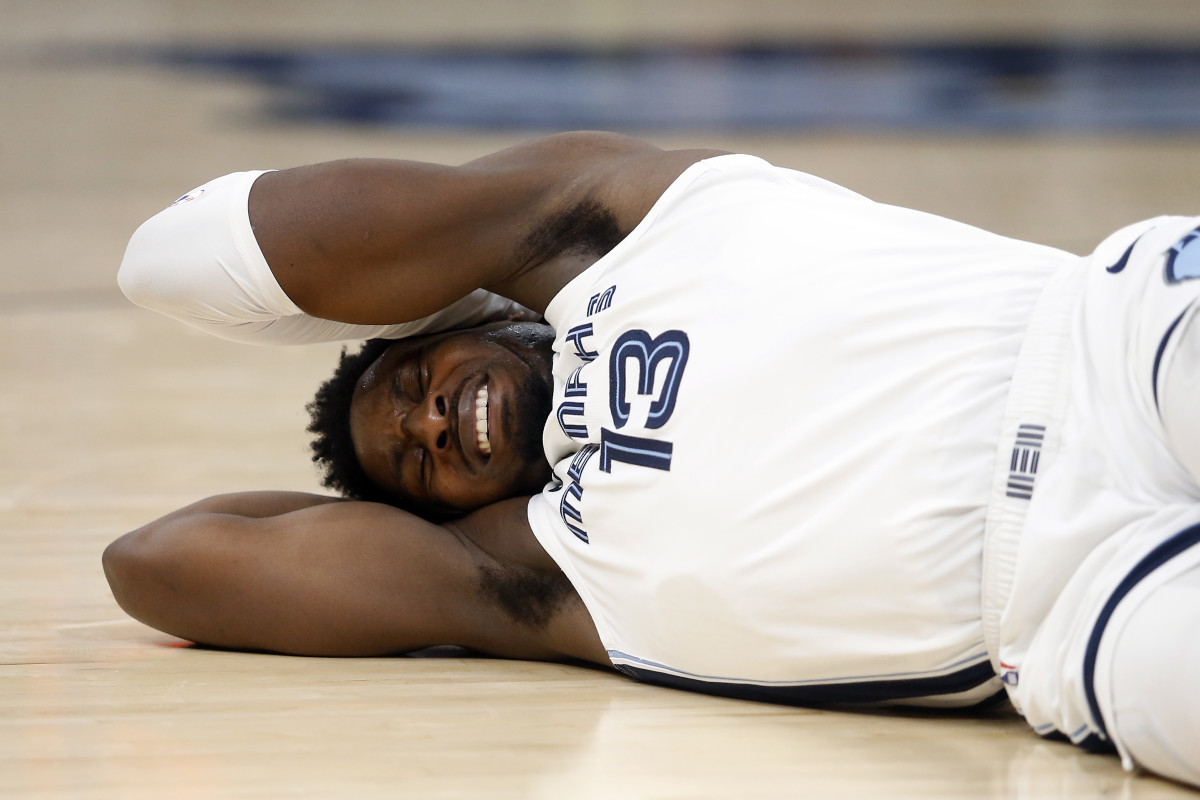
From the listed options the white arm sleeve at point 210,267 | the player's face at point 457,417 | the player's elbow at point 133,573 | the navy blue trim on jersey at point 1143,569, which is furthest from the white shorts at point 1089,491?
the player's elbow at point 133,573

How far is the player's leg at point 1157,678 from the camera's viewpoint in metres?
1.03

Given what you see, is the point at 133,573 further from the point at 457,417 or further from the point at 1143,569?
the point at 1143,569

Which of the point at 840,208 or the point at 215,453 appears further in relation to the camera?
the point at 215,453

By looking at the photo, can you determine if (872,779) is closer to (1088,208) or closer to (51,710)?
(51,710)

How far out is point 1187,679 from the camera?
40.1 inches

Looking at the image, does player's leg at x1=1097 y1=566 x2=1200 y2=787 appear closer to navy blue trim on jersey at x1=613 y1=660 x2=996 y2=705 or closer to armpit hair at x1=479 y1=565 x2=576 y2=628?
navy blue trim on jersey at x1=613 y1=660 x2=996 y2=705

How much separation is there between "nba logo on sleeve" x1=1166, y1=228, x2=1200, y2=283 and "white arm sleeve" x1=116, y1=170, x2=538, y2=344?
98 centimetres

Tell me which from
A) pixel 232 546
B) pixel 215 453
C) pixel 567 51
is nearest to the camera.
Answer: pixel 232 546

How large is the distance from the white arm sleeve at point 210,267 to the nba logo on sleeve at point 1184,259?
3.20ft

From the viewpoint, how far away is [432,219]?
1564 millimetres

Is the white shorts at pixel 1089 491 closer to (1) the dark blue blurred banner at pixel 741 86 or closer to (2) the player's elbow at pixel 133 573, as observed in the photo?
(2) the player's elbow at pixel 133 573

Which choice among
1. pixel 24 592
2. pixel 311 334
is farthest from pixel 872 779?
pixel 24 592

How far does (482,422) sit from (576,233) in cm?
26

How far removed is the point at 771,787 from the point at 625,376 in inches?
19.7
